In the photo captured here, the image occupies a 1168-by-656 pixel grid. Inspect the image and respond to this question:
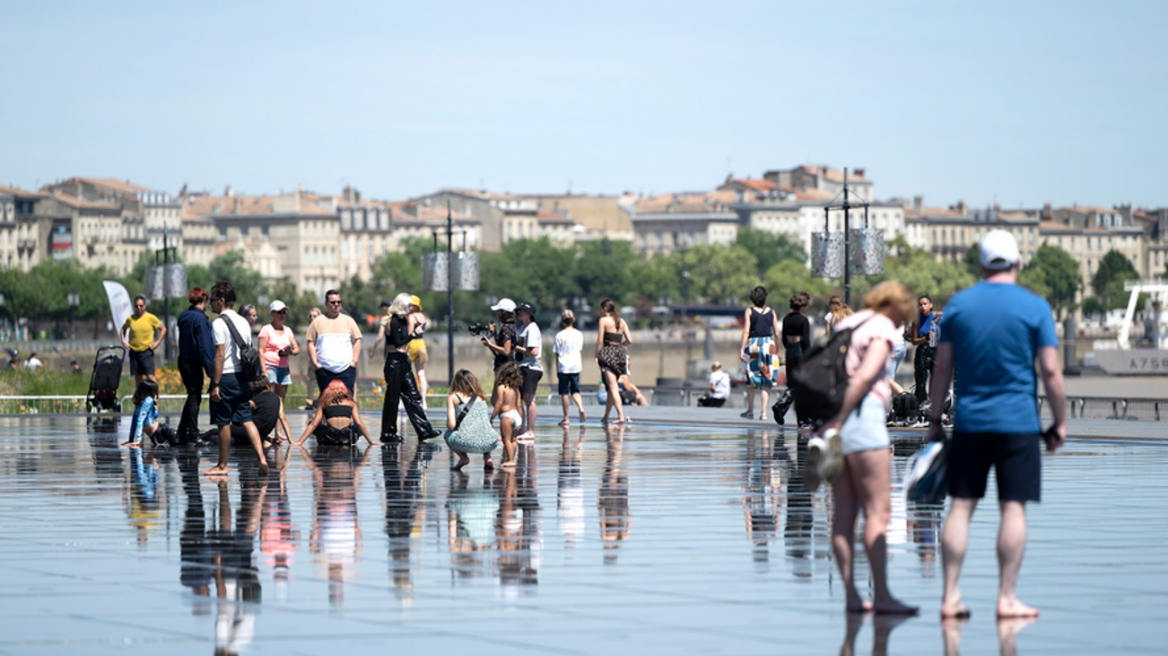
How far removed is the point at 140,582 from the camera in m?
9.24

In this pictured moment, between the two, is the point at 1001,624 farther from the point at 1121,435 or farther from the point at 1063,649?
the point at 1121,435

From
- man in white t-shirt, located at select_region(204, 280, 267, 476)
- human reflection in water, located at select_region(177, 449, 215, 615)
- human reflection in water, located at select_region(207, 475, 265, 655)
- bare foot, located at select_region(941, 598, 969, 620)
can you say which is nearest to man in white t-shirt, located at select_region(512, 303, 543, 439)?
man in white t-shirt, located at select_region(204, 280, 267, 476)

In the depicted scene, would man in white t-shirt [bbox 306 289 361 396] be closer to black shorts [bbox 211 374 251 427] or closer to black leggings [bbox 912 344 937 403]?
black shorts [bbox 211 374 251 427]

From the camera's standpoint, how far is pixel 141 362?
21.0 m

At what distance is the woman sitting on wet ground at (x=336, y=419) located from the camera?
1875 cm

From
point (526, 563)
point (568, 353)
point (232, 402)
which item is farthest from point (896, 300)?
point (568, 353)

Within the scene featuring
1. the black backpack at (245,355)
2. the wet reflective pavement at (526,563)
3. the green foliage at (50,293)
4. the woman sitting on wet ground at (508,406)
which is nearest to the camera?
the wet reflective pavement at (526,563)

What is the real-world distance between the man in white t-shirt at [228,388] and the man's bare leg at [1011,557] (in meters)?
8.37

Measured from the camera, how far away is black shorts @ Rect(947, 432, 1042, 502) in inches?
317

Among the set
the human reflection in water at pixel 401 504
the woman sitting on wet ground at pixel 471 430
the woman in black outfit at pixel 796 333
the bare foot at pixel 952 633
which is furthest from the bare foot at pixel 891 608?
the woman in black outfit at pixel 796 333

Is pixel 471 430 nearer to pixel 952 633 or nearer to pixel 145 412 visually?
pixel 145 412

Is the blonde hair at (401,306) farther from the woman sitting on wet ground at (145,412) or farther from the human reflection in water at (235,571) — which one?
the human reflection in water at (235,571)

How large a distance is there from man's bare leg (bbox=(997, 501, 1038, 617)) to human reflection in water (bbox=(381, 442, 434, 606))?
242 cm

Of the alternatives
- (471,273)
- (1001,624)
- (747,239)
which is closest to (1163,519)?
(1001,624)
